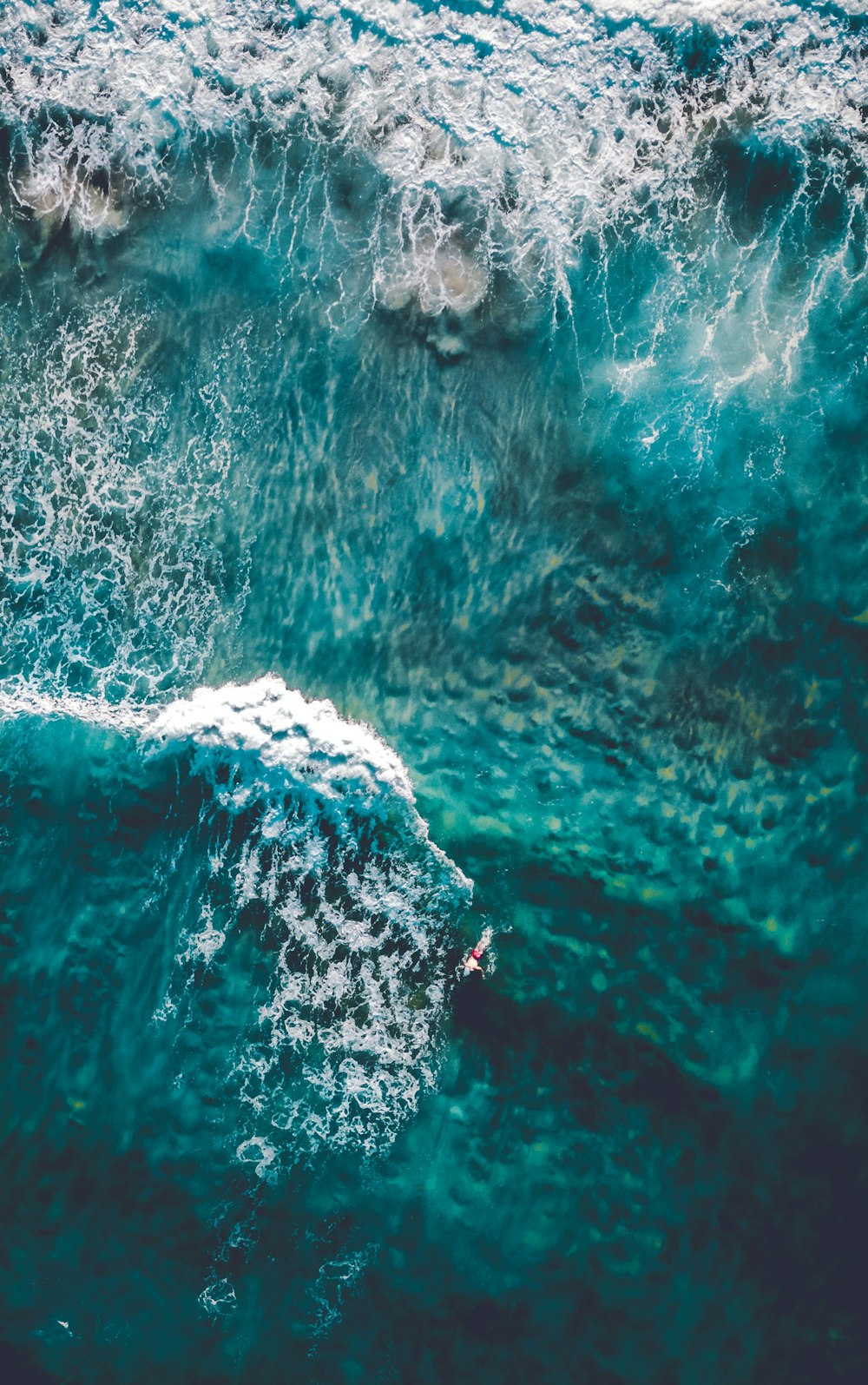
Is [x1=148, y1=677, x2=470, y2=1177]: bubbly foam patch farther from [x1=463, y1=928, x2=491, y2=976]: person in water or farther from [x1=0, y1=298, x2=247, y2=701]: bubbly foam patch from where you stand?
[x1=0, y1=298, x2=247, y2=701]: bubbly foam patch

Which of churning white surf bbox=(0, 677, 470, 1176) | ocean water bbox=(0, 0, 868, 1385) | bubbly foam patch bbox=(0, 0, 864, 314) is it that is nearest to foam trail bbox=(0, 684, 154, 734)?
ocean water bbox=(0, 0, 868, 1385)

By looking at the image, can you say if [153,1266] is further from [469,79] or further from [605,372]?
[469,79]

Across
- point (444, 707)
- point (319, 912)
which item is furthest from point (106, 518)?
point (319, 912)

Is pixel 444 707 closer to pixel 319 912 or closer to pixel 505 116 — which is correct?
pixel 319 912

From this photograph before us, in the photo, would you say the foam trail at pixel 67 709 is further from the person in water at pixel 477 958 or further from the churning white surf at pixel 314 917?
the person in water at pixel 477 958

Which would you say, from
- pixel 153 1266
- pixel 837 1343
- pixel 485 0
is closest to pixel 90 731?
pixel 153 1266

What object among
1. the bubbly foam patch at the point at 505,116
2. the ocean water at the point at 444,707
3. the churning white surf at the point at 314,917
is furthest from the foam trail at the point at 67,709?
the bubbly foam patch at the point at 505,116
